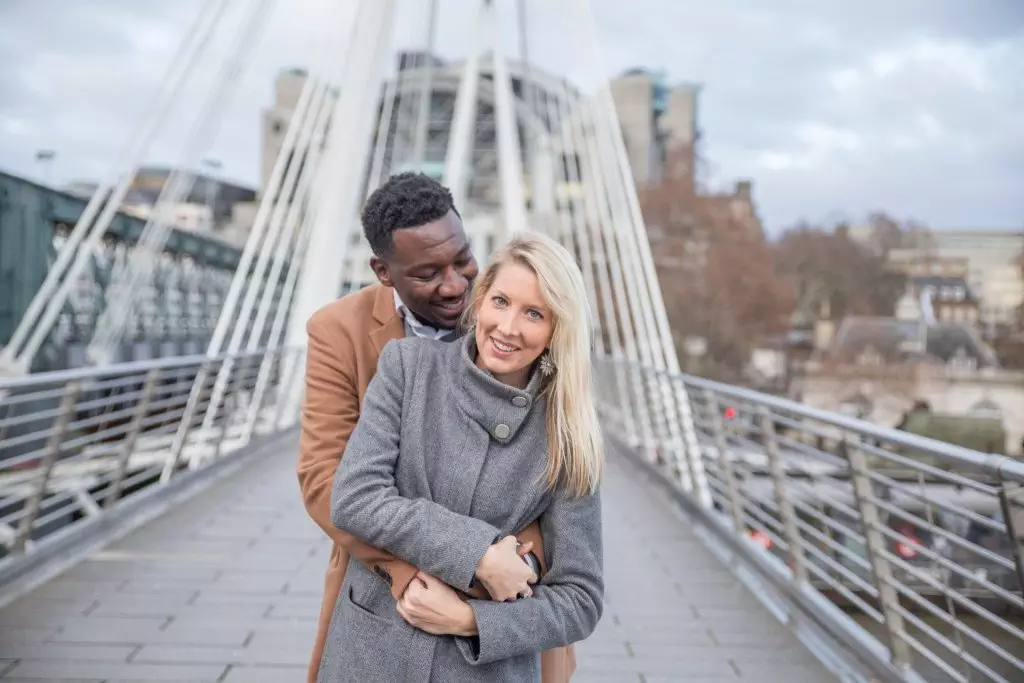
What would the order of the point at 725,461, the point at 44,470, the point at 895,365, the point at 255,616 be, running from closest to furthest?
the point at 255,616 → the point at 44,470 → the point at 725,461 → the point at 895,365

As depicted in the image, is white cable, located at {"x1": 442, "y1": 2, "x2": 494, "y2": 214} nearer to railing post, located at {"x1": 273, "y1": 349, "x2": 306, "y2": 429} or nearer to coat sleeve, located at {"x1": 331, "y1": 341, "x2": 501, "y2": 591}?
railing post, located at {"x1": 273, "y1": 349, "x2": 306, "y2": 429}

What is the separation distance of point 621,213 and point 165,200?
4.25 metres

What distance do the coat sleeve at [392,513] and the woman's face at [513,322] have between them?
143 millimetres

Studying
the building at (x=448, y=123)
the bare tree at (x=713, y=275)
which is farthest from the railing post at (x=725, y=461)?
the bare tree at (x=713, y=275)

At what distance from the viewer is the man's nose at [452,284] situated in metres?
1.63

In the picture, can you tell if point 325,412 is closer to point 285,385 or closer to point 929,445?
point 929,445

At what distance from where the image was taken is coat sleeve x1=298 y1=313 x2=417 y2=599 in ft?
5.18

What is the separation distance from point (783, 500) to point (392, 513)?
3.42 meters

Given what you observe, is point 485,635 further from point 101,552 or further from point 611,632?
point 101,552

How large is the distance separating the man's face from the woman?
0.60ft

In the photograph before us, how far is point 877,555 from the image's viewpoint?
3.33 metres

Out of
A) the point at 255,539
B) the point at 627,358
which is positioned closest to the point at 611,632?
the point at 255,539

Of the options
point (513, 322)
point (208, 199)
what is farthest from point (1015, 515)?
point (208, 199)

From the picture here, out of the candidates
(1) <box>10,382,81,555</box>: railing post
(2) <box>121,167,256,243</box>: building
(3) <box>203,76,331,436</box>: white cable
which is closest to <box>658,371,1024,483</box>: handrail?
(1) <box>10,382,81,555</box>: railing post
